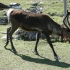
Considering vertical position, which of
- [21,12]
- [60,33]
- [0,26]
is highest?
[21,12]

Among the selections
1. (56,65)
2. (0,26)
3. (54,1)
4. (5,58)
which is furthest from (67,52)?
(54,1)

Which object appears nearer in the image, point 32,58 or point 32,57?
point 32,58

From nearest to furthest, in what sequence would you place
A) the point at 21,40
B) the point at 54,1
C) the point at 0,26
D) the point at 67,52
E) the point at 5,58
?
the point at 5,58 < the point at 67,52 < the point at 21,40 < the point at 0,26 < the point at 54,1

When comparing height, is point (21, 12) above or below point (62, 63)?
above

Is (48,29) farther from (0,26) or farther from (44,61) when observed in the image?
(0,26)

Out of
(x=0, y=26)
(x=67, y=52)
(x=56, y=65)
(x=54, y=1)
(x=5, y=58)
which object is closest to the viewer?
(x=56, y=65)

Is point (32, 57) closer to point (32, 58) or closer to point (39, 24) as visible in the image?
point (32, 58)

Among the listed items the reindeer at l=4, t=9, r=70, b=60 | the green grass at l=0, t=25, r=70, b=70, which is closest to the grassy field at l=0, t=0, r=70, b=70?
the green grass at l=0, t=25, r=70, b=70

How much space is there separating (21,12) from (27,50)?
140cm

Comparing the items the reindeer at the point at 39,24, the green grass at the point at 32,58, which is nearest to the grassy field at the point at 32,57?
the green grass at the point at 32,58

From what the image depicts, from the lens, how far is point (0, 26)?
46.9 ft

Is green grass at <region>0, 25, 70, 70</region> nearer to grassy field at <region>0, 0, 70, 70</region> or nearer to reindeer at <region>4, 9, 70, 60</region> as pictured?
grassy field at <region>0, 0, 70, 70</region>

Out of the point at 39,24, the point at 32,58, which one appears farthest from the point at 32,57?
the point at 39,24

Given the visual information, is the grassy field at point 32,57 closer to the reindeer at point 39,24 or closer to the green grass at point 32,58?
the green grass at point 32,58
